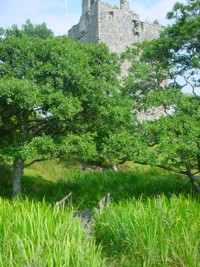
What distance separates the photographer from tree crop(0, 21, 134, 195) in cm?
1130

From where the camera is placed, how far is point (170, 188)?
1609 cm

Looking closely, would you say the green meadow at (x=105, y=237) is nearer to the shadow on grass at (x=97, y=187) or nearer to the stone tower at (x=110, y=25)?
the shadow on grass at (x=97, y=187)

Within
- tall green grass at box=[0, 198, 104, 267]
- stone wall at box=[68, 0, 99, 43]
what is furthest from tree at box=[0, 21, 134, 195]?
stone wall at box=[68, 0, 99, 43]

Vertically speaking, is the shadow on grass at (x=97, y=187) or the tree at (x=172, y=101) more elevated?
the tree at (x=172, y=101)

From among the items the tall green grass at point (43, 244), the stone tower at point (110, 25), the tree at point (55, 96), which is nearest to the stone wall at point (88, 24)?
the stone tower at point (110, 25)

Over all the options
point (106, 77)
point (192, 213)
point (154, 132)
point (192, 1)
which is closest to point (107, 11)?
point (192, 1)

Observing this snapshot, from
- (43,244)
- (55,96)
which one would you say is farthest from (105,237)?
(55,96)

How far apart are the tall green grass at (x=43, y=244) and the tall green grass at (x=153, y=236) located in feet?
3.82

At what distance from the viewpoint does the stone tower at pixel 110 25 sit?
31.6m

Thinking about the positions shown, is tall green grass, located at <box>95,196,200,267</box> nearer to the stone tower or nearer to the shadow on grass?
the shadow on grass

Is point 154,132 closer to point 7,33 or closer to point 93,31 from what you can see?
point 7,33

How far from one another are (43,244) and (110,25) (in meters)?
29.6

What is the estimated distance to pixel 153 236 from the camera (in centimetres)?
643

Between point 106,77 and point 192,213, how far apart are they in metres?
7.72
